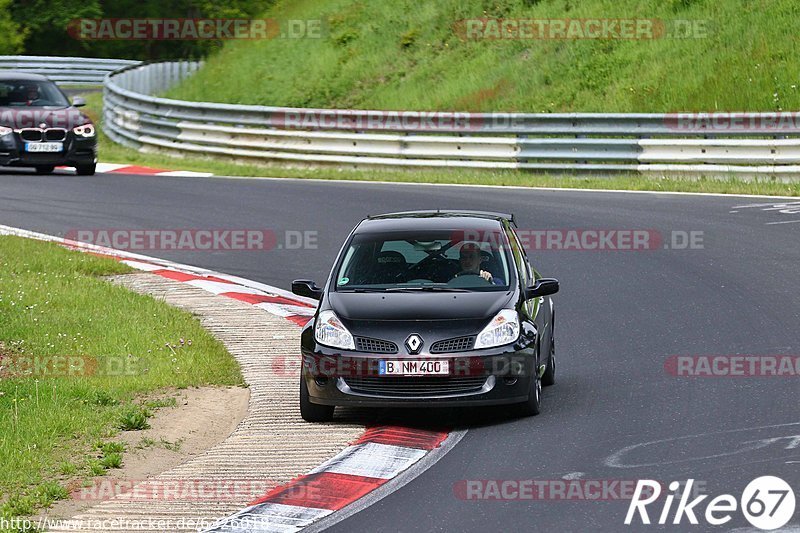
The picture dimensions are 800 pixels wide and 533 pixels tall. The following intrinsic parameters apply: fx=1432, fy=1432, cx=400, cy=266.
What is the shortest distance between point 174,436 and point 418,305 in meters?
1.86

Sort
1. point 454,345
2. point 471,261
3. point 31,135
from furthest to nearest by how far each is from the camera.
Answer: point 31,135, point 471,261, point 454,345

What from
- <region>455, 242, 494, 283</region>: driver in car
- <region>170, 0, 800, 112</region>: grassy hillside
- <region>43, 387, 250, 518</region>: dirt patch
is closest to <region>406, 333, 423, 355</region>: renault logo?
<region>455, 242, 494, 283</region>: driver in car

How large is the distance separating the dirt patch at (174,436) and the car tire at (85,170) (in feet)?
51.1

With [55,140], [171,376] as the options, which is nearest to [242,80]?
[55,140]

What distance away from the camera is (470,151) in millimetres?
25234

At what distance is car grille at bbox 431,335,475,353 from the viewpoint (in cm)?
949

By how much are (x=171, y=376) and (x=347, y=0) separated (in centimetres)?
2754

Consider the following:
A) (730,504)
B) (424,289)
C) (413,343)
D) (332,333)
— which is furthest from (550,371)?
(730,504)

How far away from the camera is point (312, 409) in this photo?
32.2 ft

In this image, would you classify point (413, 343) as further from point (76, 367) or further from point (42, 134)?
point (42, 134)

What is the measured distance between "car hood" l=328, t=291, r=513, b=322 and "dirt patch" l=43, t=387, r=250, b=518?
1.13 metres

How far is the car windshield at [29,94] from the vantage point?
84.5 feet

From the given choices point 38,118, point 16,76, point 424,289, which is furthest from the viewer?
point 16,76

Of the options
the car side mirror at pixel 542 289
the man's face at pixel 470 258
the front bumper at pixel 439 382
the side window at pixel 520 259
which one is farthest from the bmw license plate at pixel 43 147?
the front bumper at pixel 439 382
